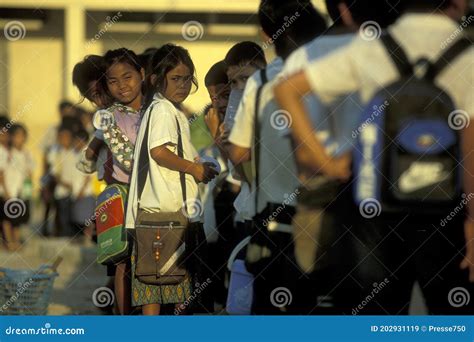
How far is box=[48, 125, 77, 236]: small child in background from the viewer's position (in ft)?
25.3

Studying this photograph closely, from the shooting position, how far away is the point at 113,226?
7.20 metres

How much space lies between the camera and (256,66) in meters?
7.04

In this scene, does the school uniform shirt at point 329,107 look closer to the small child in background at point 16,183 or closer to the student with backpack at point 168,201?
the student with backpack at point 168,201

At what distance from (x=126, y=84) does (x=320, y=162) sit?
114 cm

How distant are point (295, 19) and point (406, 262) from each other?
→ 1266 millimetres

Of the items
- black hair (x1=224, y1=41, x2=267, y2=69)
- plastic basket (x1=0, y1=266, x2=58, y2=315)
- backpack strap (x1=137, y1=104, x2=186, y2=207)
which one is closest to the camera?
black hair (x1=224, y1=41, x2=267, y2=69)

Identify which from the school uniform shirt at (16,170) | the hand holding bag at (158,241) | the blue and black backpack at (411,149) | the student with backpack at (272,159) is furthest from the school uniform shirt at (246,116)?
the school uniform shirt at (16,170)

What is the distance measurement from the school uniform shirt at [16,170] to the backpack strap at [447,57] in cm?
233

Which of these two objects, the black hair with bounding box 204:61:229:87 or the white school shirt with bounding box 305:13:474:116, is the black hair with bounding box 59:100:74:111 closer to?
the black hair with bounding box 204:61:229:87

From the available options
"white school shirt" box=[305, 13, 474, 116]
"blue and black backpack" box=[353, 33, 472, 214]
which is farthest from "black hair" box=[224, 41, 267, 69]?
"blue and black backpack" box=[353, 33, 472, 214]

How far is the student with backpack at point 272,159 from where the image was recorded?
6.82 meters

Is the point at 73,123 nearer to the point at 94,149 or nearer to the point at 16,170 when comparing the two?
the point at 94,149

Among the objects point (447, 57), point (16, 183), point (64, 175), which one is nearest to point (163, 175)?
point (16, 183)
